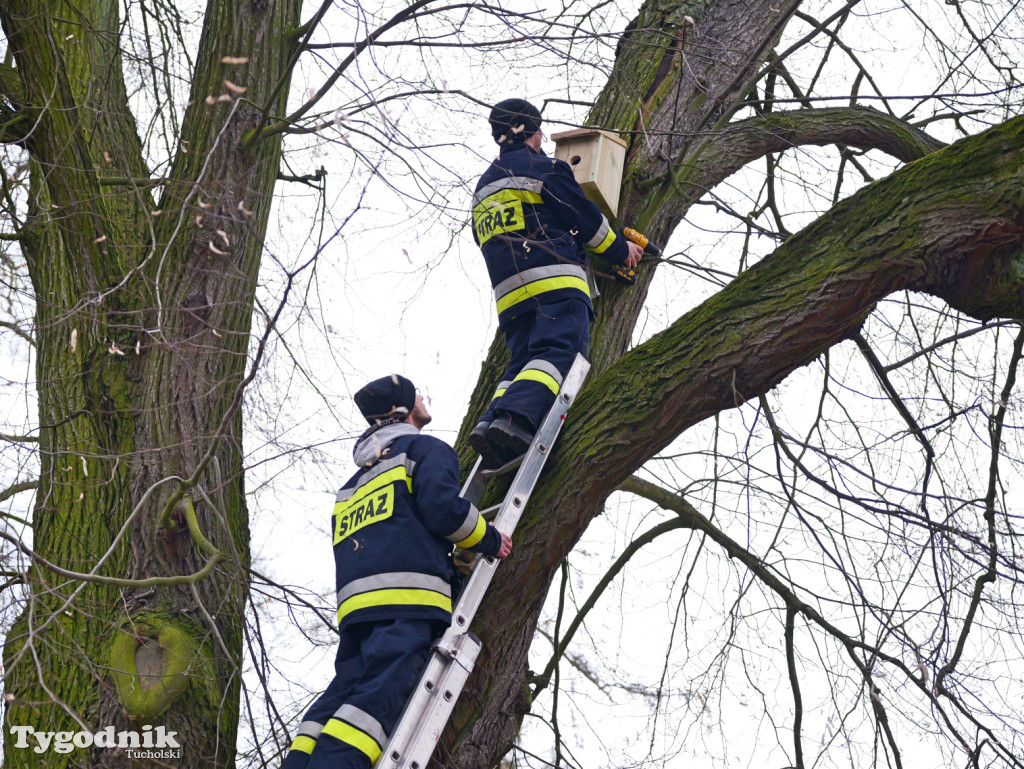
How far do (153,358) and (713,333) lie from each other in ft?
6.88

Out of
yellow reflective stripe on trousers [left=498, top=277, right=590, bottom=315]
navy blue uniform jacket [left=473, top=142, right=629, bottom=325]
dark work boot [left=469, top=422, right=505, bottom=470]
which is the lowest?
dark work boot [left=469, top=422, right=505, bottom=470]

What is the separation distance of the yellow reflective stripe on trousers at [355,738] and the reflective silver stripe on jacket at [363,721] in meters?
0.01

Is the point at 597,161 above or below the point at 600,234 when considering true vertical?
above

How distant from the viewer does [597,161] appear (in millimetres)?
4215

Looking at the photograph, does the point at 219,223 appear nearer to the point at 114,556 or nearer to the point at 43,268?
the point at 43,268

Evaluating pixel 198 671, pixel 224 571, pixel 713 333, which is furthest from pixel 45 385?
pixel 713 333

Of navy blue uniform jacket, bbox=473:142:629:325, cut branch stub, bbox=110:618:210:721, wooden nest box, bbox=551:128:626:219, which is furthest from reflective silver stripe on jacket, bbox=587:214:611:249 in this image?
cut branch stub, bbox=110:618:210:721

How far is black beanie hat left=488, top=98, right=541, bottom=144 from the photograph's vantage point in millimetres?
4105

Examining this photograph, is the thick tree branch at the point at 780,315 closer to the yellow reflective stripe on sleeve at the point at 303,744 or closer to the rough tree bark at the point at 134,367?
the yellow reflective stripe on sleeve at the point at 303,744

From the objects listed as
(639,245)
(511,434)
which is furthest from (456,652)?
(639,245)

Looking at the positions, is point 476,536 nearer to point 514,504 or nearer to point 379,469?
point 514,504

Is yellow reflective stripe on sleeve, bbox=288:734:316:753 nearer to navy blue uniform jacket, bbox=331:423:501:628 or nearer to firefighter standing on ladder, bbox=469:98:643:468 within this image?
navy blue uniform jacket, bbox=331:423:501:628

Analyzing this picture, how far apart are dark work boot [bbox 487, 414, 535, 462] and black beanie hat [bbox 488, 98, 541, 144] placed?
46.6 inches

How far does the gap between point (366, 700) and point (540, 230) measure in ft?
6.05
